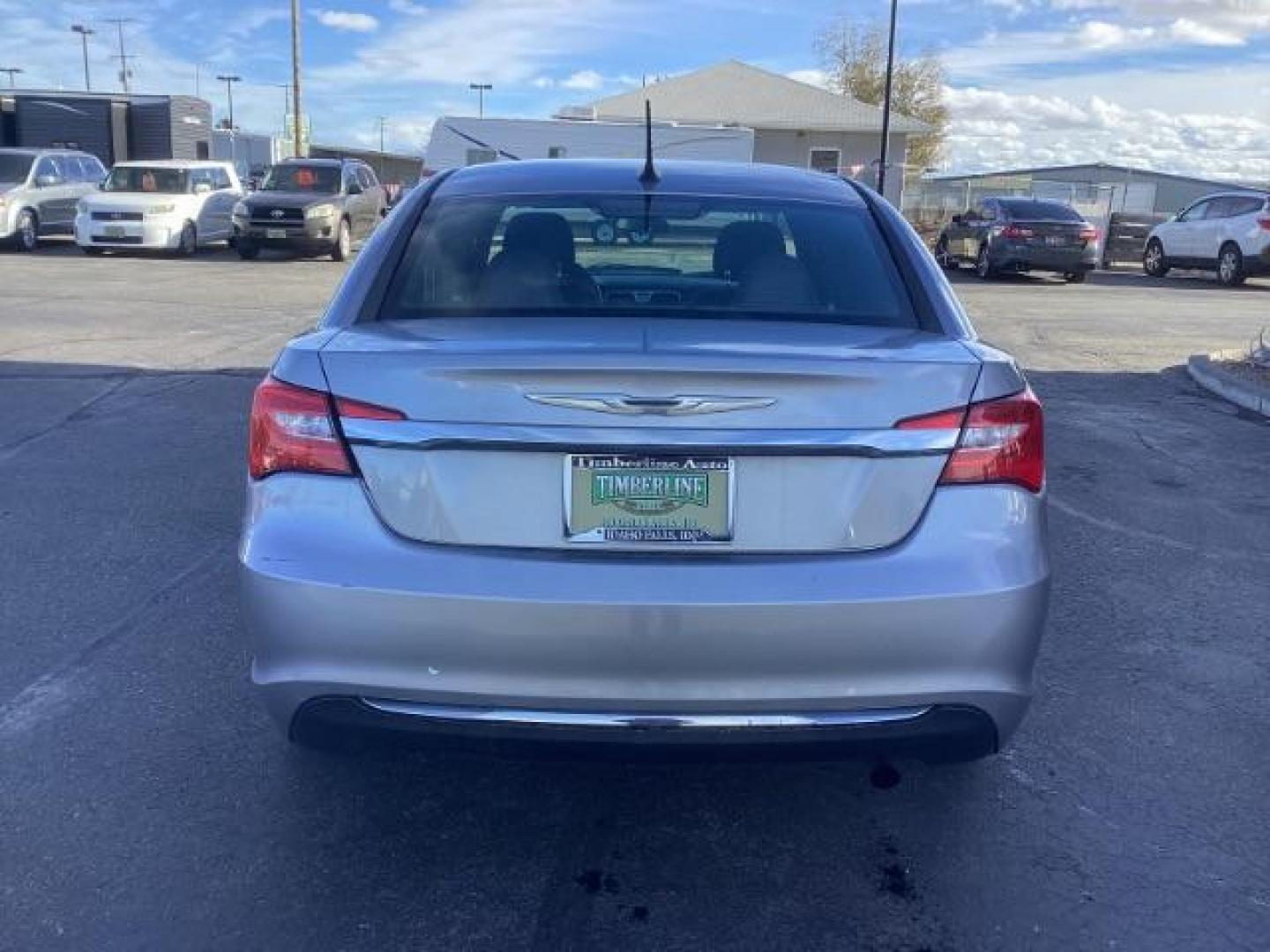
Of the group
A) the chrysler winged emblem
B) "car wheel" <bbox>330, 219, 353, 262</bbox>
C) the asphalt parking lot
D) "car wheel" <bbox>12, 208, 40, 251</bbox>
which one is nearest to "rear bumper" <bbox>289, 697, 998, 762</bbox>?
the asphalt parking lot

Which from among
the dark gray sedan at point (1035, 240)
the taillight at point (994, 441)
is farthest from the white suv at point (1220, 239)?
the taillight at point (994, 441)

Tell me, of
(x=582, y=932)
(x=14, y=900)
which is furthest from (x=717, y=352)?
(x=14, y=900)

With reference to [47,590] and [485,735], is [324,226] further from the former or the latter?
[485,735]

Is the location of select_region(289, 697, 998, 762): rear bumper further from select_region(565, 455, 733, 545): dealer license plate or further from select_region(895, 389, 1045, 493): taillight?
select_region(895, 389, 1045, 493): taillight

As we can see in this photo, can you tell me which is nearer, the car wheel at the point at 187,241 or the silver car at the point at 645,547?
the silver car at the point at 645,547

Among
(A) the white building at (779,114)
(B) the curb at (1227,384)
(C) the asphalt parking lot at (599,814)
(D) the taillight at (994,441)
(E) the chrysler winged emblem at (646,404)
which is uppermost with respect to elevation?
(A) the white building at (779,114)

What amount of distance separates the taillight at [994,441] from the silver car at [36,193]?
22.7m

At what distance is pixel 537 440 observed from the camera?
8.33ft

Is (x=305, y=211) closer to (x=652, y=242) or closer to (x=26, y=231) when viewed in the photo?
(x=26, y=231)

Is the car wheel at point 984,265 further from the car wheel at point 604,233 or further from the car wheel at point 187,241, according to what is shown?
the car wheel at point 604,233

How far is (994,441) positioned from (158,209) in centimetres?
2128

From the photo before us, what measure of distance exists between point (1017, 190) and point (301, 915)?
127 ft

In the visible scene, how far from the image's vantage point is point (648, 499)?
2559 millimetres

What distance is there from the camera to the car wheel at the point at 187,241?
71.7 feet
